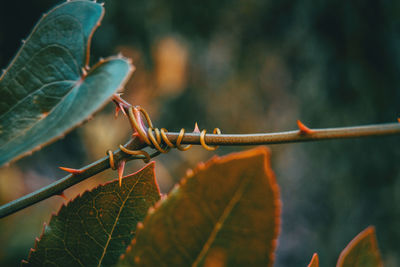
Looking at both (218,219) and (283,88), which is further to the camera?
(283,88)

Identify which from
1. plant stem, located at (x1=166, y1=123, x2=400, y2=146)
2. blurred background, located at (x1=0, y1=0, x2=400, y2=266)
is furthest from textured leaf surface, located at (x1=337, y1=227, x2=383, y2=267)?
blurred background, located at (x1=0, y1=0, x2=400, y2=266)

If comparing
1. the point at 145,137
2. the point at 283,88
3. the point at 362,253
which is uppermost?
the point at 145,137

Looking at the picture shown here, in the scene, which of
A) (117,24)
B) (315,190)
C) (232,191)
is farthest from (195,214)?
(315,190)

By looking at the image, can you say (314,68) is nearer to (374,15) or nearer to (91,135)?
(374,15)

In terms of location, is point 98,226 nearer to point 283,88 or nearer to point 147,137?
point 147,137

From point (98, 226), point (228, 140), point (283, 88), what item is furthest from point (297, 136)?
point (283, 88)

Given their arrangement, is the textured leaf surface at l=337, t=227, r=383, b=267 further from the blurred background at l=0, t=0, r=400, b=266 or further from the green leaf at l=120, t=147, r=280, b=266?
the blurred background at l=0, t=0, r=400, b=266
